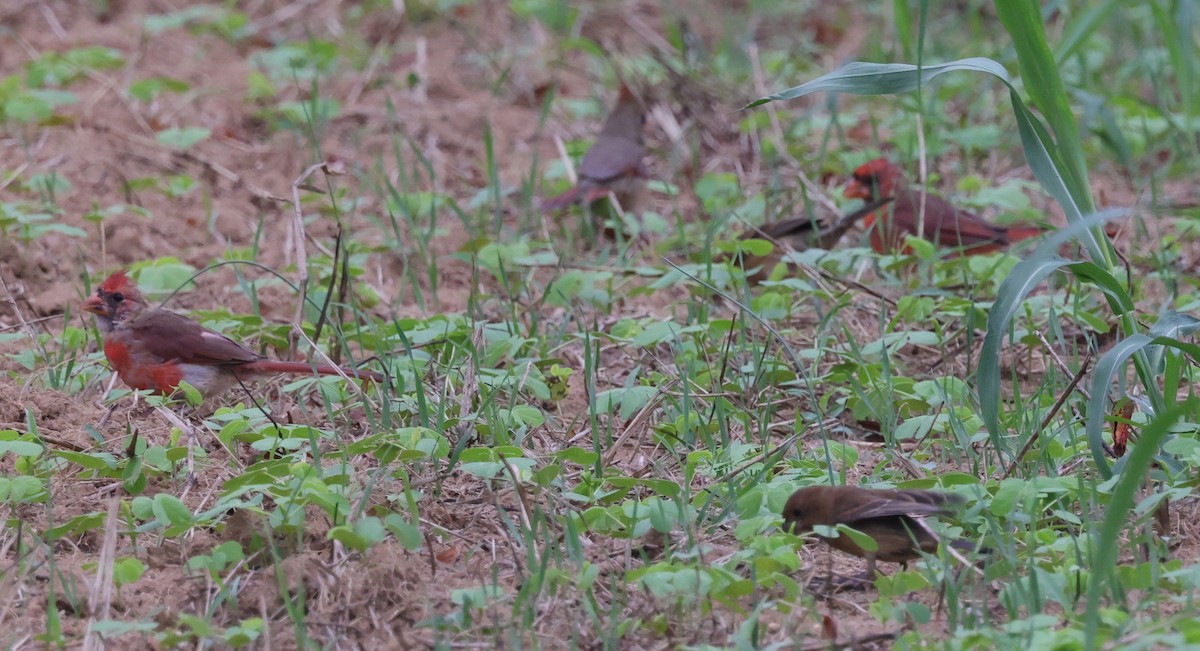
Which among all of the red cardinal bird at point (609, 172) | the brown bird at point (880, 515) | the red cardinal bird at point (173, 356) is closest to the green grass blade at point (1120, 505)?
the brown bird at point (880, 515)

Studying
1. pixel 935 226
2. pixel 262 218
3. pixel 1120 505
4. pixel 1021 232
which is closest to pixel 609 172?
pixel 935 226

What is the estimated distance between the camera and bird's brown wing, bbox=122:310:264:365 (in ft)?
13.0

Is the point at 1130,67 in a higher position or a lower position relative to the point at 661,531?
higher

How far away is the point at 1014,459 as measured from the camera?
3.22 meters

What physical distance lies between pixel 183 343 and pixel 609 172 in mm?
2073

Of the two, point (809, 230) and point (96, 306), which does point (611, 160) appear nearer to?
point (809, 230)

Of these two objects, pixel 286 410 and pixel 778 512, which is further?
pixel 286 410

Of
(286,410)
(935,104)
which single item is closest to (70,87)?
(286,410)

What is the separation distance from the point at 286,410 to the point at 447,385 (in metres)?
0.51

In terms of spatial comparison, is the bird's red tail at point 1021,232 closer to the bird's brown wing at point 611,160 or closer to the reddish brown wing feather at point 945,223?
the reddish brown wing feather at point 945,223

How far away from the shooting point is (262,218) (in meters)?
4.78

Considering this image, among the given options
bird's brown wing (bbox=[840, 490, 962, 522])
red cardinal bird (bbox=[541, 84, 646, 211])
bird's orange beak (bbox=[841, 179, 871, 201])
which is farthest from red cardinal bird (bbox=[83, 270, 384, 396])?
bird's orange beak (bbox=[841, 179, 871, 201])

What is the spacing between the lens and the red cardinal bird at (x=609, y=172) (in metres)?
5.54

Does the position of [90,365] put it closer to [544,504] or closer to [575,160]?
[544,504]
